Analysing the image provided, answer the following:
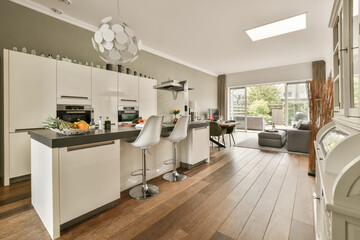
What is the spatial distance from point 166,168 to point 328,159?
2402 mm

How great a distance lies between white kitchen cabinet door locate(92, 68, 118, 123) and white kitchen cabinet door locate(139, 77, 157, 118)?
70 cm

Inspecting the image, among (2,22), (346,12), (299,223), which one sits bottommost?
(299,223)

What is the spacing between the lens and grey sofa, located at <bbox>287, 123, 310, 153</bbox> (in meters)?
4.18

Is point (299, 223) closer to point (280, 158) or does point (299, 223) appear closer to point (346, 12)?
point (346, 12)

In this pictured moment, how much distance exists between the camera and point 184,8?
2939 millimetres

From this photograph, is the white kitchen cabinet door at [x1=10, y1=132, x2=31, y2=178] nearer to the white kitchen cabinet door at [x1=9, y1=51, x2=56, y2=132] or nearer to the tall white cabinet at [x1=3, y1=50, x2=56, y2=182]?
the tall white cabinet at [x1=3, y1=50, x2=56, y2=182]

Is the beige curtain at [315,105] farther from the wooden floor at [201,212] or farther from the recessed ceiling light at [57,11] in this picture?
the recessed ceiling light at [57,11]

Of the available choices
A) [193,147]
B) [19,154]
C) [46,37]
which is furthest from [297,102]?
[19,154]

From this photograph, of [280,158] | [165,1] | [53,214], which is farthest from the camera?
[280,158]

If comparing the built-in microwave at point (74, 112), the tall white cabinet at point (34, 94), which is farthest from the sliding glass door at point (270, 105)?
the built-in microwave at point (74, 112)

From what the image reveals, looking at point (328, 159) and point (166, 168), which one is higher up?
point (328, 159)

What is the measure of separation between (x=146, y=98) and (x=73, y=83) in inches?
66.3

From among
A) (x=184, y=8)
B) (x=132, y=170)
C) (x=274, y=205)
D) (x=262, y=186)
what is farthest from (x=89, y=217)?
(x=184, y=8)

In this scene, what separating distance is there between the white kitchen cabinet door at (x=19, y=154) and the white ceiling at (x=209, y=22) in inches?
85.9
